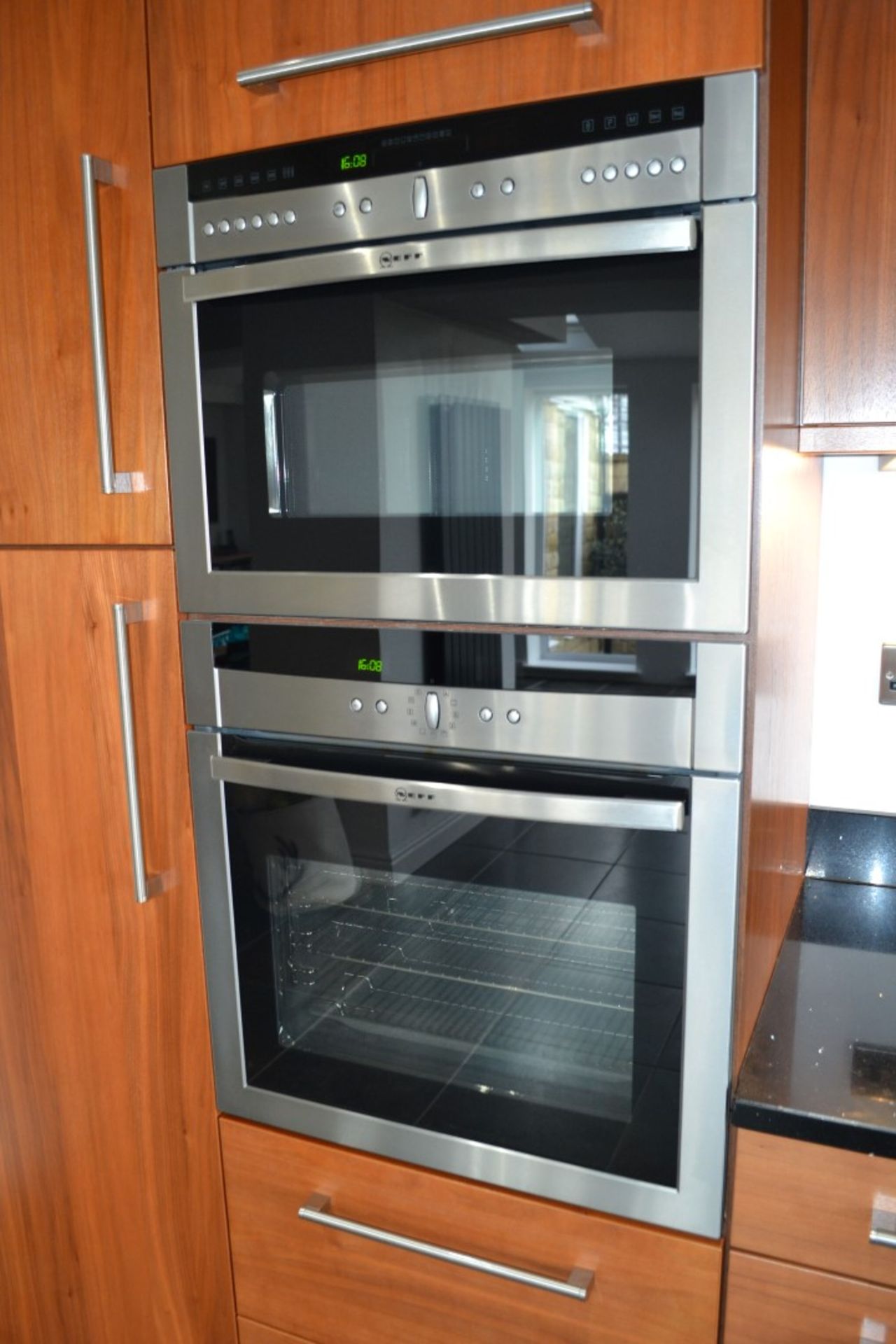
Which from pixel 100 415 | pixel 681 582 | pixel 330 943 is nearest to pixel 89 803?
pixel 330 943

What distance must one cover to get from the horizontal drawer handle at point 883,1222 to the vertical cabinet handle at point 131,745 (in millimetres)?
865

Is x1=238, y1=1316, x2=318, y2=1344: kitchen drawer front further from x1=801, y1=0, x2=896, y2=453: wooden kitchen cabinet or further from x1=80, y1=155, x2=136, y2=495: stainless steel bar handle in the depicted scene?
x1=801, y1=0, x2=896, y2=453: wooden kitchen cabinet

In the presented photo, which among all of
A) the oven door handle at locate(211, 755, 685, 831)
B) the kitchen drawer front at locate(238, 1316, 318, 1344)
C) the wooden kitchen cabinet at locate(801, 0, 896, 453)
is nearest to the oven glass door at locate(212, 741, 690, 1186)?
the oven door handle at locate(211, 755, 685, 831)

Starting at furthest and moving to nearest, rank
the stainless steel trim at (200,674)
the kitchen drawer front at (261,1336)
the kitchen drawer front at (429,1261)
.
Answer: the kitchen drawer front at (261,1336), the stainless steel trim at (200,674), the kitchen drawer front at (429,1261)

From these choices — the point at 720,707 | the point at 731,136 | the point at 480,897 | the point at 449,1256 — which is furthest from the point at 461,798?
the point at 731,136

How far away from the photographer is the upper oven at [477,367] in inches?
36.8

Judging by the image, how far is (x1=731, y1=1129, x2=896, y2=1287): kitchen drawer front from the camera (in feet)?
Answer: 3.33

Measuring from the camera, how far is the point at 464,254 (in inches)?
40.0

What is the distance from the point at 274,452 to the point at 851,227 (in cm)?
65

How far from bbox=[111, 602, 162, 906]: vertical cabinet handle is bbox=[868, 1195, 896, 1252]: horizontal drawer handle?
0.86 meters

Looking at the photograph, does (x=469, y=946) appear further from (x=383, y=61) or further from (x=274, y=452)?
(x=383, y=61)

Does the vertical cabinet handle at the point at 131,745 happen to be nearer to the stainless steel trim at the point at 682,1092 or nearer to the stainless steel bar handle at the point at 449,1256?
the stainless steel trim at the point at 682,1092

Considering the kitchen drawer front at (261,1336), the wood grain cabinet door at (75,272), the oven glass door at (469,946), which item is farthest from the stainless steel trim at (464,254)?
the kitchen drawer front at (261,1336)

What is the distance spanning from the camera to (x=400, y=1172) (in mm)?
1239
